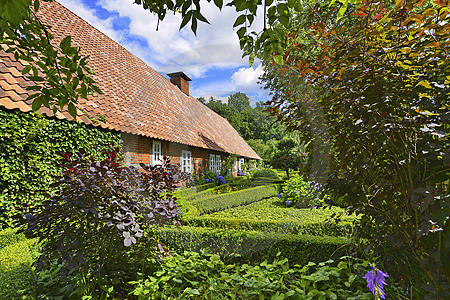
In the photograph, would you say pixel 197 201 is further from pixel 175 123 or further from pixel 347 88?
pixel 347 88

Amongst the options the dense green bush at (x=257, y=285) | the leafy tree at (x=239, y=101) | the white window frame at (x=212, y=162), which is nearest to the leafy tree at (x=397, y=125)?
the dense green bush at (x=257, y=285)

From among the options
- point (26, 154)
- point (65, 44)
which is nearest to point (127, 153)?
point (26, 154)

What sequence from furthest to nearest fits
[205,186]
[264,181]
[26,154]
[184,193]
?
[264,181] < [205,186] < [184,193] < [26,154]

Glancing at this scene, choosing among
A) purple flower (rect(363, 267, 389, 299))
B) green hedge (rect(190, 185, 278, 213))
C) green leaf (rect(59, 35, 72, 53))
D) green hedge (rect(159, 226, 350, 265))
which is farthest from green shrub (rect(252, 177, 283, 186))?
green leaf (rect(59, 35, 72, 53))

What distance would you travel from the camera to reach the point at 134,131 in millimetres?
6742

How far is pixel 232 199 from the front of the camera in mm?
7977

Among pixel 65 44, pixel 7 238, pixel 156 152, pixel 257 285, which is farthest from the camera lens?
pixel 156 152

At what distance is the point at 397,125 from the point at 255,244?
8.86 ft

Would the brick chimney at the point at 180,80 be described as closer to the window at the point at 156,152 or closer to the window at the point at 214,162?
the window at the point at 214,162

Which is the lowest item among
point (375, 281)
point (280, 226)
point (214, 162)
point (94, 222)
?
point (280, 226)

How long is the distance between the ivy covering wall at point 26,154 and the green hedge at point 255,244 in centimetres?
231

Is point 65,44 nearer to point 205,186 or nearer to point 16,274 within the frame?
point 16,274

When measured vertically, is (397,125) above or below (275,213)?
above

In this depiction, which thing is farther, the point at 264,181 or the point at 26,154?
the point at 264,181
